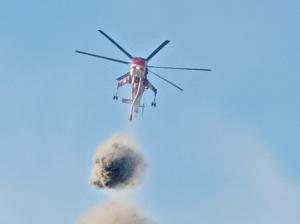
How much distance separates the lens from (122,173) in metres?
195

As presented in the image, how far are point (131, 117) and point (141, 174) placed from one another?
846 centimetres

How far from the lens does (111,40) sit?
197 meters

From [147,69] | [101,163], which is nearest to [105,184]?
[101,163]

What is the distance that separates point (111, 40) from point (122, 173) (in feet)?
59.8

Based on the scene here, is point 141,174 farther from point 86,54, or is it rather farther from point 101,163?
point 86,54

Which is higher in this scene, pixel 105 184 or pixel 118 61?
pixel 118 61

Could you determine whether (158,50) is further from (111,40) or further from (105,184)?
(105,184)

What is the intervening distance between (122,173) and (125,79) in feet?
41.5

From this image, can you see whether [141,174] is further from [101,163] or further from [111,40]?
[111,40]

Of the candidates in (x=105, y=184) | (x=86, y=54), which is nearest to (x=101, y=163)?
(x=105, y=184)

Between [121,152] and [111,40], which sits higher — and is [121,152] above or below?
below

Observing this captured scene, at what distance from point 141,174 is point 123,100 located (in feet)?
34.0

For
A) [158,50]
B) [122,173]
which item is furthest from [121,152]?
[158,50]

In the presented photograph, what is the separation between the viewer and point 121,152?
19562cm
